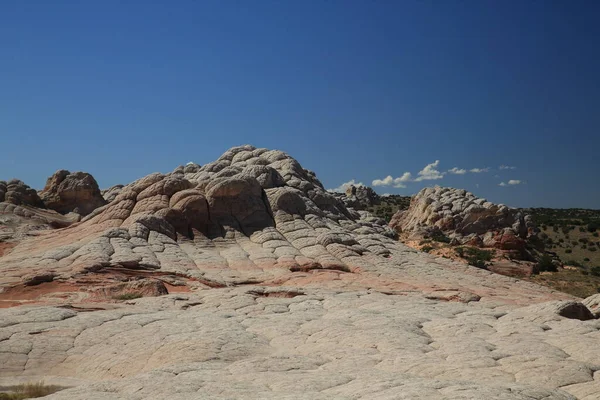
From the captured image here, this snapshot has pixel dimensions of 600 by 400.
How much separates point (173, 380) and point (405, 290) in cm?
1599

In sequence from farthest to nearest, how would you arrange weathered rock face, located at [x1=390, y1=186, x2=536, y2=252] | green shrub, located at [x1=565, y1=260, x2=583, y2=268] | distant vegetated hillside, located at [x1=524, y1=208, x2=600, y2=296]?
weathered rock face, located at [x1=390, y1=186, x2=536, y2=252], green shrub, located at [x1=565, y1=260, x2=583, y2=268], distant vegetated hillside, located at [x1=524, y1=208, x2=600, y2=296]

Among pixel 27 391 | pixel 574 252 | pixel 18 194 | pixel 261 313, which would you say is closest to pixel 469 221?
pixel 574 252

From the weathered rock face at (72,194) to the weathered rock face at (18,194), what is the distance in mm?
1830

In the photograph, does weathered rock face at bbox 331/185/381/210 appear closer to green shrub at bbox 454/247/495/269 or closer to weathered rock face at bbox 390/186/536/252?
weathered rock face at bbox 390/186/536/252

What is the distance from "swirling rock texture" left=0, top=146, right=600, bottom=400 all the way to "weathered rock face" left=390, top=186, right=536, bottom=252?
71.6 feet

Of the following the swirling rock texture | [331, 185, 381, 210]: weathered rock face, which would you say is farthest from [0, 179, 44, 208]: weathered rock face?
[331, 185, 381, 210]: weathered rock face

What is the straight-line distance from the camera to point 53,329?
15.5 metres

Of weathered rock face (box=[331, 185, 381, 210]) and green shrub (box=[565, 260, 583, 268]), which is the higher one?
weathered rock face (box=[331, 185, 381, 210])

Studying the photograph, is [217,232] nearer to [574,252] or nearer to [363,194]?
[574,252]

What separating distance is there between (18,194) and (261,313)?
43.3 metres

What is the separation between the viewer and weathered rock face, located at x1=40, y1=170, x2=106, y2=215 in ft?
181

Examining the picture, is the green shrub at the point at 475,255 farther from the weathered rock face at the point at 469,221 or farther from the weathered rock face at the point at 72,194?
the weathered rock face at the point at 72,194

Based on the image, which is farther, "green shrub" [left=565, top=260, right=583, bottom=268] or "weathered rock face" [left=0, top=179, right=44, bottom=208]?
"weathered rock face" [left=0, top=179, right=44, bottom=208]

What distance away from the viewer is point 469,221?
57.5m
